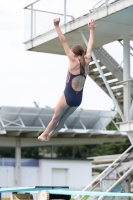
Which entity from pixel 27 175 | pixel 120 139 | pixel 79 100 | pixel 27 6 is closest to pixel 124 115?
pixel 27 6

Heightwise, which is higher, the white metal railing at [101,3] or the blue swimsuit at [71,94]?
the white metal railing at [101,3]

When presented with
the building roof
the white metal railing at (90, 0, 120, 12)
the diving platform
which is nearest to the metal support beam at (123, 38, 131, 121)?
the diving platform

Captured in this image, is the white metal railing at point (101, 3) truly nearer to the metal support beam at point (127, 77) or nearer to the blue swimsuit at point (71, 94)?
the metal support beam at point (127, 77)

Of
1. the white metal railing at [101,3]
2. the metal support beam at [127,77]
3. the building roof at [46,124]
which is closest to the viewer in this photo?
the white metal railing at [101,3]

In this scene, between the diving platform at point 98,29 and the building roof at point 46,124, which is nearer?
the diving platform at point 98,29

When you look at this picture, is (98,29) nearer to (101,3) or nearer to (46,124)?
(101,3)

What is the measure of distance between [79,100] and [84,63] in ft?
2.20

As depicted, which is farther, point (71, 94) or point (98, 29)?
point (98, 29)

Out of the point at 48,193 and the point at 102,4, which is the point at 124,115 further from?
the point at 48,193

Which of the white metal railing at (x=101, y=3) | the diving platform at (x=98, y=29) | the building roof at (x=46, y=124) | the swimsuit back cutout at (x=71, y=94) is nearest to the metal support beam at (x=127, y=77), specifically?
the diving platform at (x=98, y=29)

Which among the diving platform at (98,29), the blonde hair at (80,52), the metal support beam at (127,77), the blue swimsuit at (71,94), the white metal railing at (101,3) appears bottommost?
the blue swimsuit at (71,94)

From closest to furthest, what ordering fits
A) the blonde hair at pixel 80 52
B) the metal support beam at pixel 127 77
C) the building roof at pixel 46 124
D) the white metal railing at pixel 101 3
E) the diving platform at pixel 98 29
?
the blonde hair at pixel 80 52, the diving platform at pixel 98 29, the white metal railing at pixel 101 3, the metal support beam at pixel 127 77, the building roof at pixel 46 124

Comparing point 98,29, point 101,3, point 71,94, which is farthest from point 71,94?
point 98,29

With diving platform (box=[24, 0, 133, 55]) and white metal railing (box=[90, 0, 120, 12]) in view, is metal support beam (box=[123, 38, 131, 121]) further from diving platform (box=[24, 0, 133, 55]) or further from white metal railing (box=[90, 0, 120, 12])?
white metal railing (box=[90, 0, 120, 12])
